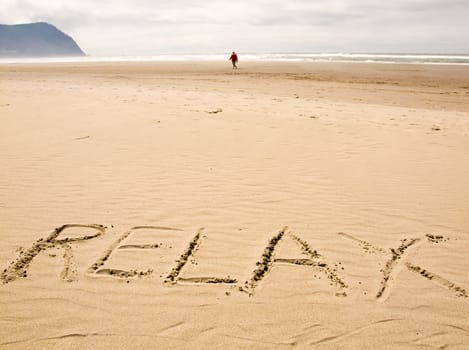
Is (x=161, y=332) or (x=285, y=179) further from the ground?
(x=285, y=179)

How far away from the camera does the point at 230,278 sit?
3070 mm

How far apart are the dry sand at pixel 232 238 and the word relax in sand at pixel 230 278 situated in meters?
0.02

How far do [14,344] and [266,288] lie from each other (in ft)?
5.82

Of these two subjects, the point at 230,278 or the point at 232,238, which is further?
the point at 232,238

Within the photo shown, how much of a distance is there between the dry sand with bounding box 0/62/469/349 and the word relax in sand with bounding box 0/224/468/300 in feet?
0.05

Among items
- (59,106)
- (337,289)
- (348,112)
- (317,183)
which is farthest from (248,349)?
(59,106)

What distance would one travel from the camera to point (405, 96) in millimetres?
14977

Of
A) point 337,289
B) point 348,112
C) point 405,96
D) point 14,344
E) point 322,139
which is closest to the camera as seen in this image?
point 14,344

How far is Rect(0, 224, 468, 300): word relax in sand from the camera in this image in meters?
3.02

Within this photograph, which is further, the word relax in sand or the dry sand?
the word relax in sand

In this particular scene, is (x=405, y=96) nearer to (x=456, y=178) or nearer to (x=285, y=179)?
(x=456, y=178)

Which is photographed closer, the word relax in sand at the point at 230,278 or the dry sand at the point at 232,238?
the dry sand at the point at 232,238

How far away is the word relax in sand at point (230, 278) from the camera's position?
119 inches

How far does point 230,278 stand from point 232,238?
2.29 feet
